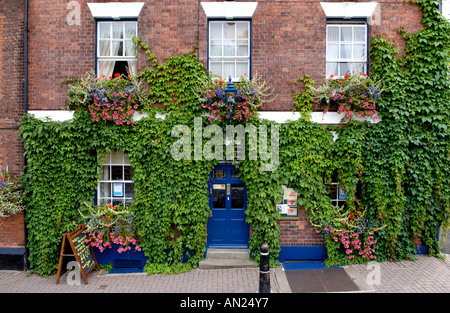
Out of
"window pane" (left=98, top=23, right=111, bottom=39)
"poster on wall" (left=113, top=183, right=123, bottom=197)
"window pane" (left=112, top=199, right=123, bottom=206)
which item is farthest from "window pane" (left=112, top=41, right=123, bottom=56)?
"window pane" (left=112, top=199, right=123, bottom=206)

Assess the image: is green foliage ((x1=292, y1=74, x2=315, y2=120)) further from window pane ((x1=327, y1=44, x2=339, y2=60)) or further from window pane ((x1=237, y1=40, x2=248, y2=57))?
window pane ((x1=237, y1=40, x2=248, y2=57))

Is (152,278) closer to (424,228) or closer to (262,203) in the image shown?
(262,203)

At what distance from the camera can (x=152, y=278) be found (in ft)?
19.4

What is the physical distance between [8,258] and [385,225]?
29.0 ft

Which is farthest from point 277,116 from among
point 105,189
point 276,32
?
point 105,189

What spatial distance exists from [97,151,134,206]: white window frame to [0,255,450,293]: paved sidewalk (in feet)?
5.52

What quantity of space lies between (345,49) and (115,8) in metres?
5.69

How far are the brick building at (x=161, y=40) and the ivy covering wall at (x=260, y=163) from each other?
390 millimetres

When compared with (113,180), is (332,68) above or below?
above

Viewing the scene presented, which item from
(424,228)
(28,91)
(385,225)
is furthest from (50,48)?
(424,228)

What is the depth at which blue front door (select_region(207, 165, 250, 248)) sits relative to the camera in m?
6.64

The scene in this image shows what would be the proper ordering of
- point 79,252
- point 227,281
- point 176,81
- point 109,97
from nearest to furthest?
point 227,281 < point 79,252 < point 109,97 < point 176,81

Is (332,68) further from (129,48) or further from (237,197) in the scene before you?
(129,48)

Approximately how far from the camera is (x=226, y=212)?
21.9 feet
